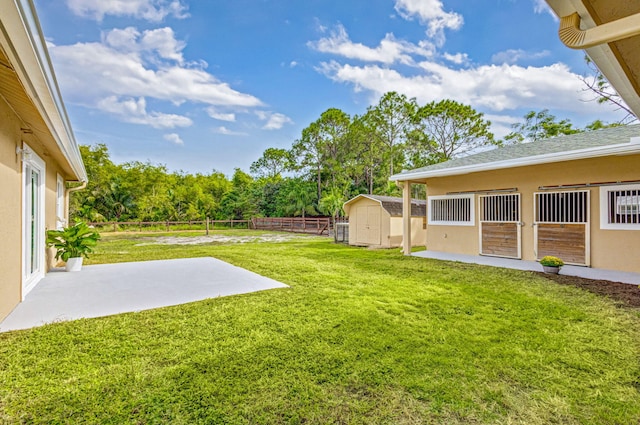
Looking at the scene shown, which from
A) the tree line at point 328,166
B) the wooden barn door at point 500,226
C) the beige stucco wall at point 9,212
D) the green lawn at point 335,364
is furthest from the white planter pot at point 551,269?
the tree line at point 328,166

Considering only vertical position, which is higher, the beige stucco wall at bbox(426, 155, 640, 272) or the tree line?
the tree line

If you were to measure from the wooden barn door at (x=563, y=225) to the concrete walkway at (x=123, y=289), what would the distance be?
6450 mm

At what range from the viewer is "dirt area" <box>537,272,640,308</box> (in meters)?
4.45

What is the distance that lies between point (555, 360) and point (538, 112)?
78.5 ft

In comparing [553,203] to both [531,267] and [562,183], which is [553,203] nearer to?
[562,183]

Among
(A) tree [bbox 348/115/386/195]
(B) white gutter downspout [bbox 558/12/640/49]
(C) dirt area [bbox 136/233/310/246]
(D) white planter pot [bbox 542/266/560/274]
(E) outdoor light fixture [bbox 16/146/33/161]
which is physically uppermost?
(A) tree [bbox 348/115/386/195]

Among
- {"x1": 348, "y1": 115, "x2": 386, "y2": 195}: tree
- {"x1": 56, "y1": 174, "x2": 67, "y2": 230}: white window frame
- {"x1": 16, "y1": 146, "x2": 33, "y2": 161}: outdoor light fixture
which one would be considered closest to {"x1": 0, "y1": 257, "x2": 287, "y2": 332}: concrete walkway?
{"x1": 16, "y1": 146, "x2": 33, "y2": 161}: outdoor light fixture

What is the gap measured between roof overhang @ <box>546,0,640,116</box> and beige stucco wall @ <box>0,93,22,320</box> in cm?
491

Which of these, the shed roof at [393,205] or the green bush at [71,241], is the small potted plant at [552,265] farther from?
the green bush at [71,241]

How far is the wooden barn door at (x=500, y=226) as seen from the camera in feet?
26.2

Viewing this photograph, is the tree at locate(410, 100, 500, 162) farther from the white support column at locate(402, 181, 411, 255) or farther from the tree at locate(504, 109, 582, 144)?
the white support column at locate(402, 181, 411, 255)

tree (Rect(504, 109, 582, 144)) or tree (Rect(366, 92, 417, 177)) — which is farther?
tree (Rect(366, 92, 417, 177))

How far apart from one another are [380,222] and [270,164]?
29722 mm

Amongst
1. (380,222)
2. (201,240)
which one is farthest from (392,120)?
(201,240)
